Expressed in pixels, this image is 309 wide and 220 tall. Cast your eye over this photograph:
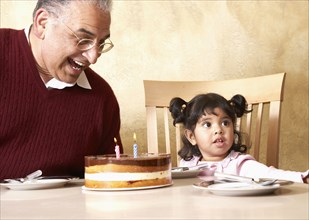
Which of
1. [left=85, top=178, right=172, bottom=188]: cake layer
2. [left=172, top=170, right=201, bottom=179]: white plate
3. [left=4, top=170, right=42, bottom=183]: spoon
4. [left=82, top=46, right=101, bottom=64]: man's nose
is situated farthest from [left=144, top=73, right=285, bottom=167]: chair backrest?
[left=85, top=178, right=172, bottom=188]: cake layer

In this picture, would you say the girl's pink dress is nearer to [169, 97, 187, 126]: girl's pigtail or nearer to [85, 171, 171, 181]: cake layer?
[169, 97, 187, 126]: girl's pigtail

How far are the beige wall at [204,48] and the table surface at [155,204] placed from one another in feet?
4.57

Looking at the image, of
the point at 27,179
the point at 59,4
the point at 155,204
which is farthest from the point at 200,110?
the point at 155,204

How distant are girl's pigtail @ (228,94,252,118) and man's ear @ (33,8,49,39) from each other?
0.67 metres

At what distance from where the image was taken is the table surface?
853 mm

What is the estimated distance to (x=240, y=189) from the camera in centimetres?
99

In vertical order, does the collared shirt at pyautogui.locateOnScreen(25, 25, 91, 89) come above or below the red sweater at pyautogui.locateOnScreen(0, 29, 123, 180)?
above

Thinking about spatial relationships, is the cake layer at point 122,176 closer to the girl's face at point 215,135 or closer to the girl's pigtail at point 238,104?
the girl's face at point 215,135

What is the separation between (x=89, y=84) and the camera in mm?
1821

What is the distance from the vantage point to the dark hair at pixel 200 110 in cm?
197

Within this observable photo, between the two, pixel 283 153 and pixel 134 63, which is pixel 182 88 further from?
pixel 283 153

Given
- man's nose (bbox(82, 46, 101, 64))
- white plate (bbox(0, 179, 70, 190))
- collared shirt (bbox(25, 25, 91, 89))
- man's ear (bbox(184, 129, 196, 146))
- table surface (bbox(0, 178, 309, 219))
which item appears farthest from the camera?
man's ear (bbox(184, 129, 196, 146))

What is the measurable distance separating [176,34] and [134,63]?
0.71 feet

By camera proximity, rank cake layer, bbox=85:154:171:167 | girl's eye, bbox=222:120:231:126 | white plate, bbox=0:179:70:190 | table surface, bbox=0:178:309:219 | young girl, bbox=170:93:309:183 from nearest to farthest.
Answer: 1. table surface, bbox=0:178:309:219
2. cake layer, bbox=85:154:171:167
3. white plate, bbox=0:179:70:190
4. young girl, bbox=170:93:309:183
5. girl's eye, bbox=222:120:231:126
